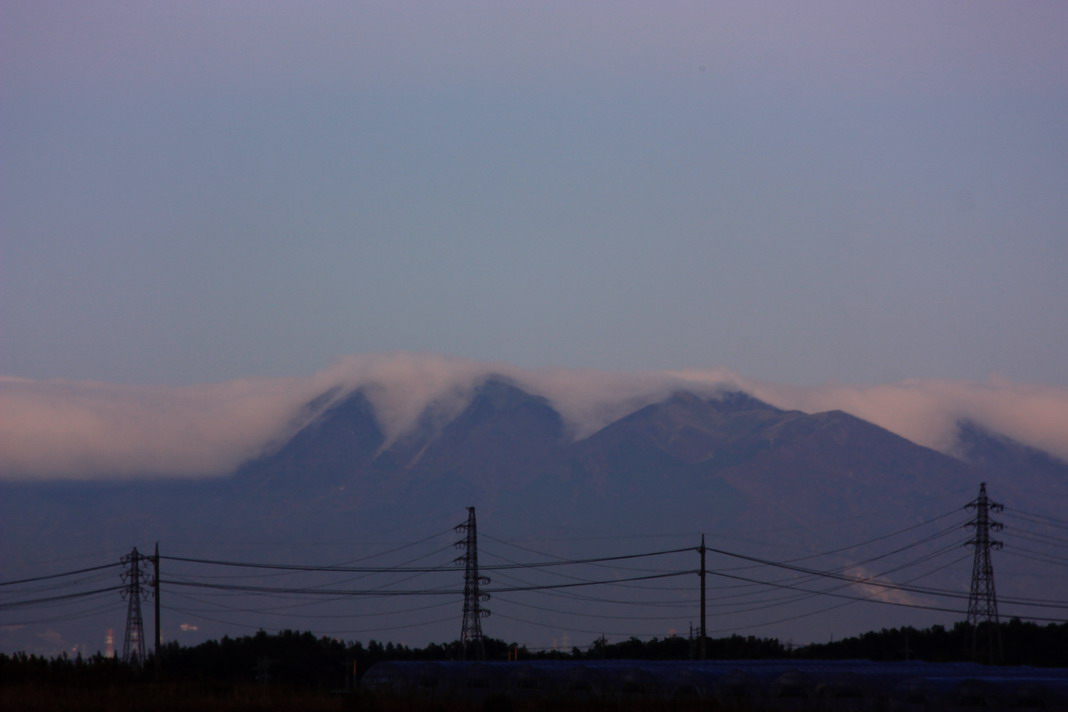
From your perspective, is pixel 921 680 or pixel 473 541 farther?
pixel 473 541

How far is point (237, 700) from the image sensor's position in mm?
43281

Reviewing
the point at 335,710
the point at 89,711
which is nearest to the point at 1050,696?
the point at 335,710

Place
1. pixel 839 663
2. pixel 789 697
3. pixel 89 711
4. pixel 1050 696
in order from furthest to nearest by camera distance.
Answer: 1. pixel 839 663
2. pixel 789 697
3. pixel 1050 696
4. pixel 89 711

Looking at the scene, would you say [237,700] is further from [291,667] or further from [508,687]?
[291,667]

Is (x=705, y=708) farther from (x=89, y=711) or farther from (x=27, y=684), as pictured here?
(x=27, y=684)

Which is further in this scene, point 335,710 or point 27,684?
point 27,684

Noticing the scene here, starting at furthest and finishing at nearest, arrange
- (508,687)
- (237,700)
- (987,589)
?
(987,589), (508,687), (237,700)

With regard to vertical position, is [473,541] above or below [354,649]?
above

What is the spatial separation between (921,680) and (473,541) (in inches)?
1832

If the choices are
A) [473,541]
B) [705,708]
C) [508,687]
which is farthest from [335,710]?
[473,541]

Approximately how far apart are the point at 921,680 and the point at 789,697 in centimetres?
534

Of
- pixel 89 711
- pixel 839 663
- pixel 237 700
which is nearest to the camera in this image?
pixel 89 711

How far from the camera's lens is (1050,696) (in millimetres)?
47969

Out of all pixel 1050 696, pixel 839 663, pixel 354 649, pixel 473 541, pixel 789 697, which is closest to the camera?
pixel 1050 696
